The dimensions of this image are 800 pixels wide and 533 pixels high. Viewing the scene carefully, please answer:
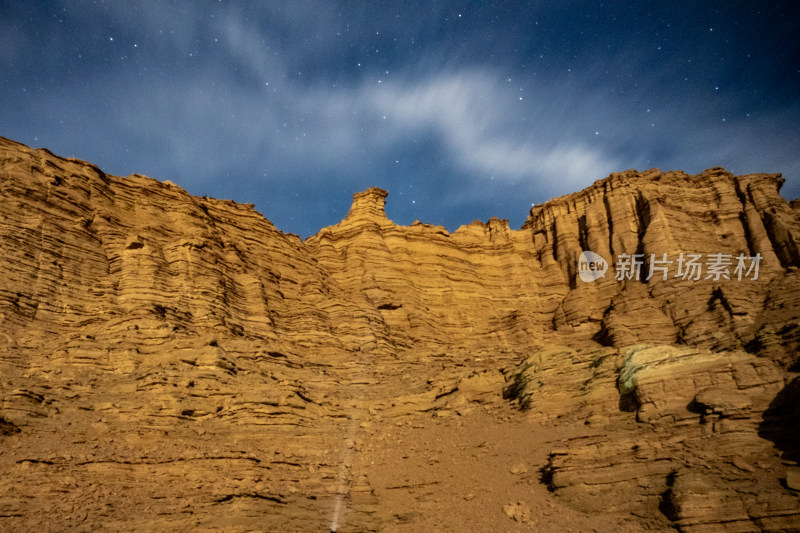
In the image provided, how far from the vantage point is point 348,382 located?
32.0 metres

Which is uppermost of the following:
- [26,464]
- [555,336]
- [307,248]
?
[307,248]

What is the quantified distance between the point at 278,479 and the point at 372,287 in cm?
3043

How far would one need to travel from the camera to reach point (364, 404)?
29.8 metres

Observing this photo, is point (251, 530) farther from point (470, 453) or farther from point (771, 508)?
point (771, 508)

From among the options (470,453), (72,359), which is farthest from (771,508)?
(72,359)
